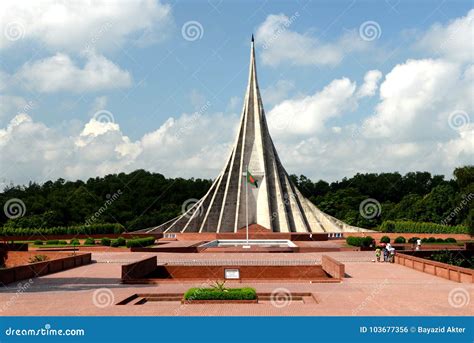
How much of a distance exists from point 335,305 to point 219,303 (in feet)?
6.24

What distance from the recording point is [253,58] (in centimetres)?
3105

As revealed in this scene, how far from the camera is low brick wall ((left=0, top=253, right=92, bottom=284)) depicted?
11.2 meters

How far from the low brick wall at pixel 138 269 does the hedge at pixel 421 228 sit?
19.1m

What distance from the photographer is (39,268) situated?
12664mm

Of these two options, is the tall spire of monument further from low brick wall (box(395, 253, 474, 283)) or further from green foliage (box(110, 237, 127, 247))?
low brick wall (box(395, 253, 474, 283))

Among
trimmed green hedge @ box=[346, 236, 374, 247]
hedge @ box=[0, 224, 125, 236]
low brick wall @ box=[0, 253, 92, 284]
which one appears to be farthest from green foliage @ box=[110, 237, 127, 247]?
trimmed green hedge @ box=[346, 236, 374, 247]

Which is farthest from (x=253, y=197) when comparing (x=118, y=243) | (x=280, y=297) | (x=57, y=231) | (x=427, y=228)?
(x=280, y=297)

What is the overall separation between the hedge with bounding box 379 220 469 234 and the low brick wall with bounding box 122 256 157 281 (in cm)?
1907

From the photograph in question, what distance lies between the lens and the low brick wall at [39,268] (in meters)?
11.2

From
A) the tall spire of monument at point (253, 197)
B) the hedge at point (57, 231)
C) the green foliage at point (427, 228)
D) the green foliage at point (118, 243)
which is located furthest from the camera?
the tall spire of monument at point (253, 197)

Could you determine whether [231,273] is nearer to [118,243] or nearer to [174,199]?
[118,243]

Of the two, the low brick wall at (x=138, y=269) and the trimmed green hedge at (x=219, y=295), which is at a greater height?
the low brick wall at (x=138, y=269)

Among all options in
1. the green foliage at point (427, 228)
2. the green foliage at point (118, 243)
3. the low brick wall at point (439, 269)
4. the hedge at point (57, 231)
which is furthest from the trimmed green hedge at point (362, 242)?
the hedge at point (57, 231)

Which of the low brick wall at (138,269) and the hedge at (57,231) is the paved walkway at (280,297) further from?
the hedge at (57,231)
